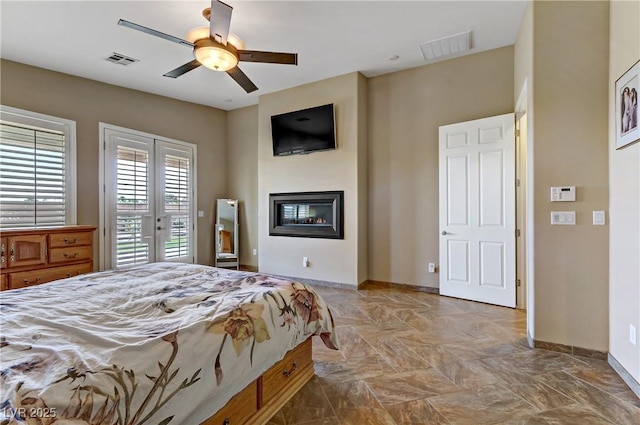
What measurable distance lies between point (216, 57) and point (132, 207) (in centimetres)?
315

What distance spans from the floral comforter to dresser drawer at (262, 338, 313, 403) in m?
0.13

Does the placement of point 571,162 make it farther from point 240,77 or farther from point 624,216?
point 240,77

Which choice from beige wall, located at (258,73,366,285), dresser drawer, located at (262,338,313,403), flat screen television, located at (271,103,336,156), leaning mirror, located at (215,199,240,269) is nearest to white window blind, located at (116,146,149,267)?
leaning mirror, located at (215,199,240,269)

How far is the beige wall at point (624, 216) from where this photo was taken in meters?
2.00

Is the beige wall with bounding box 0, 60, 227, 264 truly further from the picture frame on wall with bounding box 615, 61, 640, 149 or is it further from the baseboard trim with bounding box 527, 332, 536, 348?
the picture frame on wall with bounding box 615, 61, 640, 149

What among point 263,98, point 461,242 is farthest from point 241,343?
point 263,98

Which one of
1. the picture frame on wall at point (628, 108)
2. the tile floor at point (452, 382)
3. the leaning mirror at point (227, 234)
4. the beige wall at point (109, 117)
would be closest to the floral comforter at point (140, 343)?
the tile floor at point (452, 382)

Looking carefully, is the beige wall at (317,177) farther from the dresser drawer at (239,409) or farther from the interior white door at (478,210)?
the dresser drawer at (239,409)

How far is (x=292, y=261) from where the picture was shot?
5.04 metres

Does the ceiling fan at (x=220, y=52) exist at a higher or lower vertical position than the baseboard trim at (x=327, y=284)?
higher

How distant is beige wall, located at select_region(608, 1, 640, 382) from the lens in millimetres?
2002

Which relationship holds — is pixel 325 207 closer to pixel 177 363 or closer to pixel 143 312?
pixel 143 312

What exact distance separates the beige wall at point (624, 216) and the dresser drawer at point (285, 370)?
6.98 feet

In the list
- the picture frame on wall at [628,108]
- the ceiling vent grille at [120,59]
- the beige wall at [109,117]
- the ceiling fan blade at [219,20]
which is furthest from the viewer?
the beige wall at [109,117]
